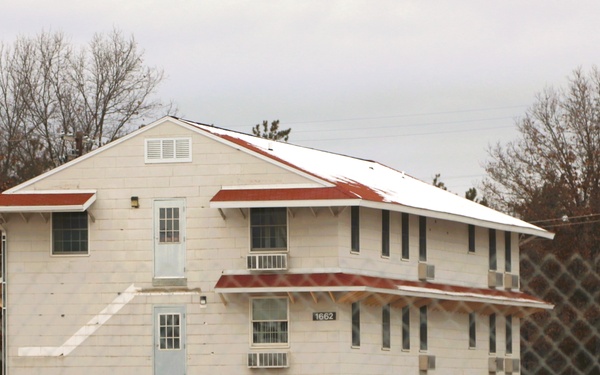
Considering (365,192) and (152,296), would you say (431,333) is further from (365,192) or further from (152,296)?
(152,296)

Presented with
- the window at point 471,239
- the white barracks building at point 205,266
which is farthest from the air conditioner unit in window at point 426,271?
the window at point 471,239

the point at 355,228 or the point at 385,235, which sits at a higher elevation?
the point at 355,228

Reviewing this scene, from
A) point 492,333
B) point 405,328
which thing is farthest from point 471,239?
point 405,328

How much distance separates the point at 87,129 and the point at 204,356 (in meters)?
29.2

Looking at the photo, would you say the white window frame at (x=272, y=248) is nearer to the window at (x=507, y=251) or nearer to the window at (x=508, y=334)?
the window at (x=507, y=251)

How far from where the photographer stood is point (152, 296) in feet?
153

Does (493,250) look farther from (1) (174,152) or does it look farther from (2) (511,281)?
(1) (174,152)

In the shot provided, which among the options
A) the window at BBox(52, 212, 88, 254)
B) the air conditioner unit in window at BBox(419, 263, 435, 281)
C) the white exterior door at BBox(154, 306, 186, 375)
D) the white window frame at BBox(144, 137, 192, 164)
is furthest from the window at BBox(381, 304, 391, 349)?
the window at BBox(52, 212, 88, 254)

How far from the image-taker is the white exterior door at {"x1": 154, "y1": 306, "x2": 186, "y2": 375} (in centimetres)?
4616

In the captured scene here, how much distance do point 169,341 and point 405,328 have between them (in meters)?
6.67

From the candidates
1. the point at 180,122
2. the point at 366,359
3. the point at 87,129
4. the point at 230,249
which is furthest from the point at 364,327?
the point at 87,129

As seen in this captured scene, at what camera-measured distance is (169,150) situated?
46812mm

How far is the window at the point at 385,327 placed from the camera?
4712cm

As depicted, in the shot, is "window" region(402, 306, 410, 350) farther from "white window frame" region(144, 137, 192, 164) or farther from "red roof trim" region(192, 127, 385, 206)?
"white window frame" region(144, 137, 192, 164)
